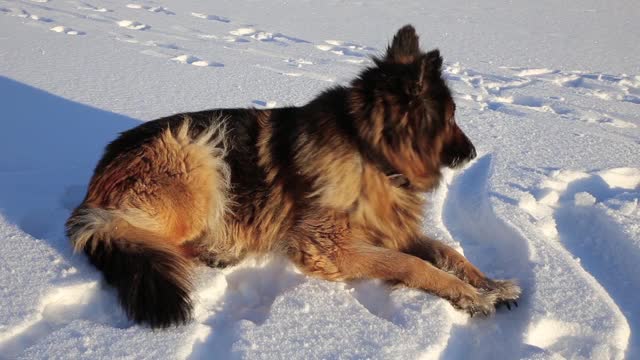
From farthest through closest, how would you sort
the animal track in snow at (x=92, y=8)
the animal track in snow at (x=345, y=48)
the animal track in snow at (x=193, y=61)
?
the animal track in snow at (x=92, y=8) < the animal track in snow at (x=345, y=48) < the animal track in snow at (x=193, y=61)

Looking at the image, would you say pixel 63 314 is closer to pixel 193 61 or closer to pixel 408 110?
pixel 408 110

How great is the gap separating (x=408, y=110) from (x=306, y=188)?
0.78m

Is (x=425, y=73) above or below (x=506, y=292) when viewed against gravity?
above

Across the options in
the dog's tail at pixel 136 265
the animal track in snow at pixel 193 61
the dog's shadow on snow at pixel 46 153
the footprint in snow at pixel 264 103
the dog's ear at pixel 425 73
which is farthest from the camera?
A: the animal track in snow at pixel 193 61

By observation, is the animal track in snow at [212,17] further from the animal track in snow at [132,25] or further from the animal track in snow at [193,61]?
the animal track in snow at [193,61]

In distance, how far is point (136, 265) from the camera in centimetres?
243

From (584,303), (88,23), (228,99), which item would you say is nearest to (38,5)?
(88,23)

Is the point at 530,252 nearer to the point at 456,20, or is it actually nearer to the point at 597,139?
the point at 597,139

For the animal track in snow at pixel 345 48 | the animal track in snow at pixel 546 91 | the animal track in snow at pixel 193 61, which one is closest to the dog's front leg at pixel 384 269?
the animal track in snow at pixel 546 91

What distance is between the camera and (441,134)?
2881 millimetres

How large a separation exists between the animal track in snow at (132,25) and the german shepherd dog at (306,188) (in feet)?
17.4

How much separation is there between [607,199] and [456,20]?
6730 millimetres

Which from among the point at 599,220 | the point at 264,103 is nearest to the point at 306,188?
the point at 599,220

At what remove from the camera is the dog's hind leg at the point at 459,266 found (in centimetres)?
269
